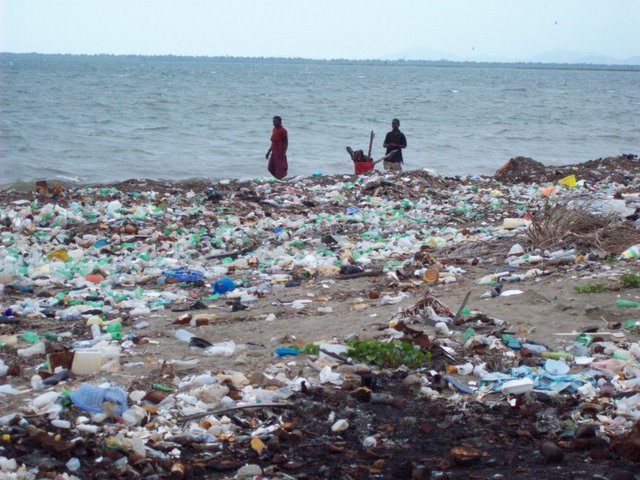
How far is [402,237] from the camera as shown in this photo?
9.20 m

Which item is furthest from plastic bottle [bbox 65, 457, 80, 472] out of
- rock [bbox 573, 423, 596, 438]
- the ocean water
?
the ocean water

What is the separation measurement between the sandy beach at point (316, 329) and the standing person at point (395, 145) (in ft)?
9.48

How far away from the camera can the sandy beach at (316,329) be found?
3523 mm

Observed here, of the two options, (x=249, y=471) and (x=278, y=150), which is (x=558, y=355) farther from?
(x=278, y=150)

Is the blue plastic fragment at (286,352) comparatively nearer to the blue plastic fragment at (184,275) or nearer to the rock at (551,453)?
the rock at (551,453)

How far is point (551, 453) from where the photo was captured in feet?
11.3

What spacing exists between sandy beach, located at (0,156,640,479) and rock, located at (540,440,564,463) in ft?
0.04

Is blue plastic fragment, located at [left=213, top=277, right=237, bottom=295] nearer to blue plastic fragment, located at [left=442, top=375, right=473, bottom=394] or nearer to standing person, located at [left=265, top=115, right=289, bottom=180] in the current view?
blue plastic fragment, located at [left=442, top=375, right=473, bottom=394]

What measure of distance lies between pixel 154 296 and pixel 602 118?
104ft

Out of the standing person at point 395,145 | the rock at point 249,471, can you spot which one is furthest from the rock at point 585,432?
the standing person at point 395,145

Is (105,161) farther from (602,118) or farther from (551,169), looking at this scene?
(602,118)

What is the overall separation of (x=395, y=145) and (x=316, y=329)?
8654mm

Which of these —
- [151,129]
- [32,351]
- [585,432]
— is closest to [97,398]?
[32,351]

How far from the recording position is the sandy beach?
11.6 feet
